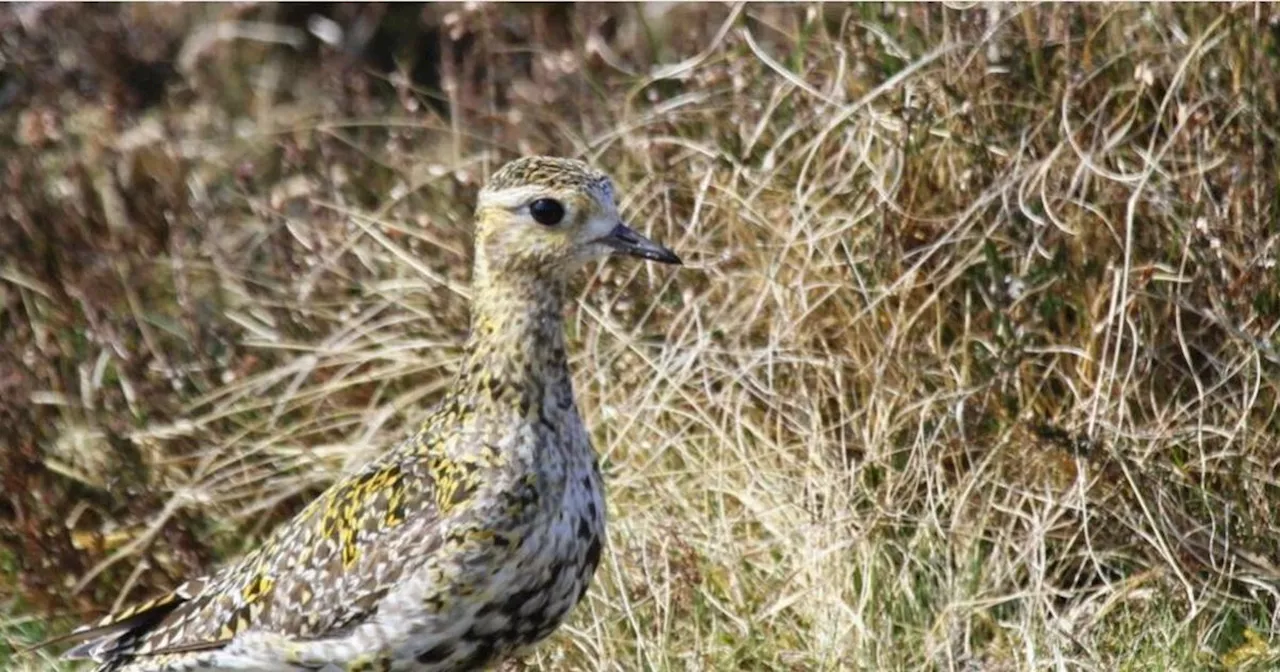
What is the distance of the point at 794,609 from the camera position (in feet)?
18.7

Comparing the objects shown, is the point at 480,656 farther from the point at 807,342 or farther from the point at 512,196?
the point at 807,342

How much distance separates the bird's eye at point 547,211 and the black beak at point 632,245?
4.1 inches

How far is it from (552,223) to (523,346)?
286 mm

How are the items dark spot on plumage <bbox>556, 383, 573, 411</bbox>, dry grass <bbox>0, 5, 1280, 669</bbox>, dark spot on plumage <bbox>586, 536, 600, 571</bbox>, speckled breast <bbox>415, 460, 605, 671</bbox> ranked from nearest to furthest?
speckled breast <bbox>415, 460, 605, 671</bbox> → dark spot on plumage <bbox>586, 536, 600, 571</bbox> → dark spot on plumage <bbox>556, 383, 573, 411</bbox> → dry grass <bbox>0, 5, 1280, 669</bbox>

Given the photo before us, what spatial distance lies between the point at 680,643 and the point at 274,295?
2138 mm

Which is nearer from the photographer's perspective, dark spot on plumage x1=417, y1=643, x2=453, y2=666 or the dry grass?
dark spot on plumage x1=417, y1=643, x2=453, y2=666

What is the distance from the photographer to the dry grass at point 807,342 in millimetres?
5672

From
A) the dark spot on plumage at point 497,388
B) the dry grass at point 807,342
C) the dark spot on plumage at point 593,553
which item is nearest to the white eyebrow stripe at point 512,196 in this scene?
the dark spot on plumage at point 497,388

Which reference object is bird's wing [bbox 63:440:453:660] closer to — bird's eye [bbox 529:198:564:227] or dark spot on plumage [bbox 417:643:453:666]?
dark spot on plumage [bbox 417:643:453:666]

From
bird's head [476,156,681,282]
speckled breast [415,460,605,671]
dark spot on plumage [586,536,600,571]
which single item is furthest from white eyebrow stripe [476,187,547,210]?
dark spot on plumage [586,536,600,571]

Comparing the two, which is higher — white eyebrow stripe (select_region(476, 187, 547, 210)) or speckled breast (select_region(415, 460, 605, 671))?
white eyebrow stripe (select_region(476, 187, 547, 210))

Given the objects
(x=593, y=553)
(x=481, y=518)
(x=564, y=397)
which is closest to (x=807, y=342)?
(x=564, y=397)

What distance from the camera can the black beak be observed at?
4.82m

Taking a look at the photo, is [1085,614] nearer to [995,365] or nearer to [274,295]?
[995,365]
